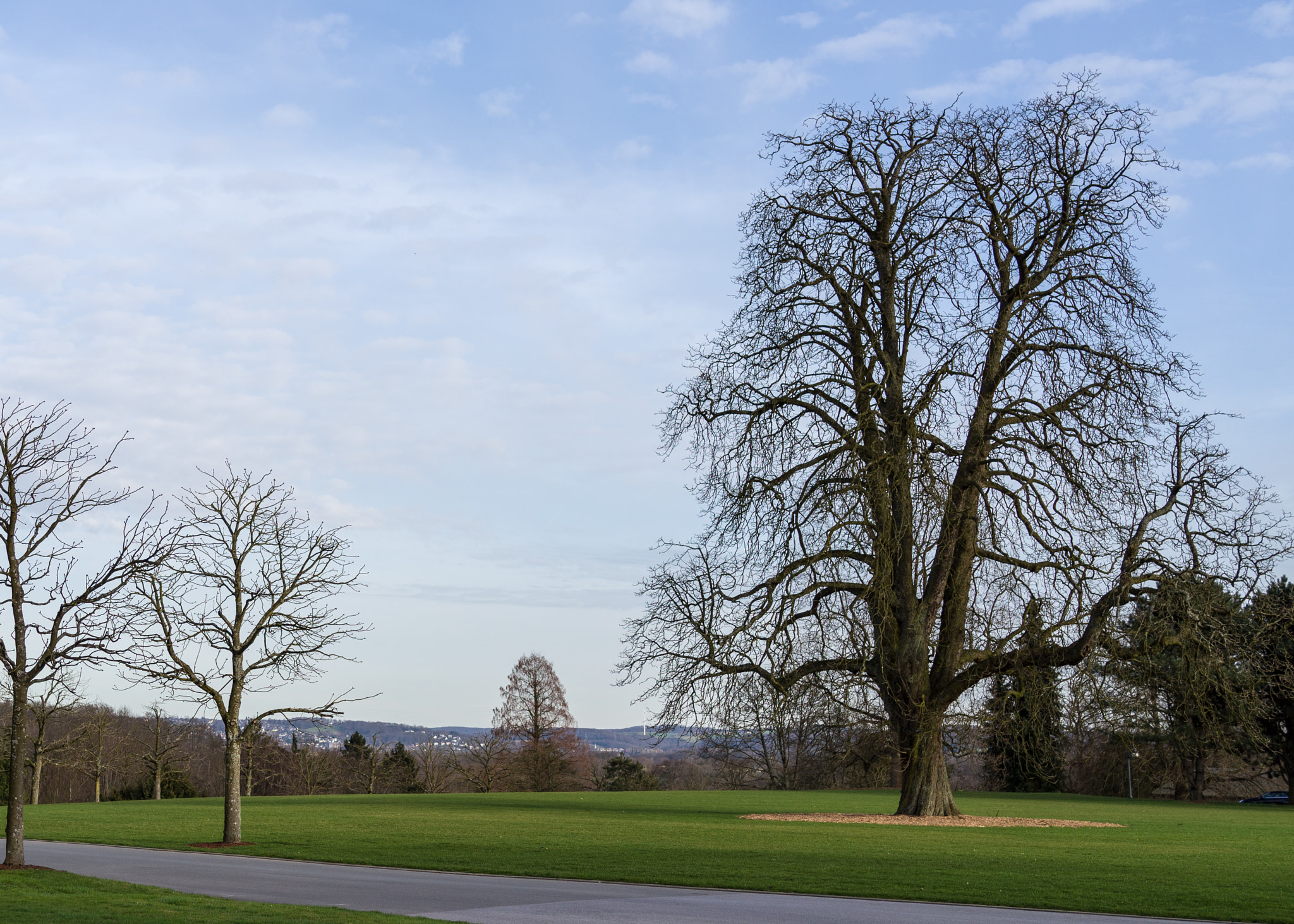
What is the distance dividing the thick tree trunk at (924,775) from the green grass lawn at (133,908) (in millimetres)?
18284

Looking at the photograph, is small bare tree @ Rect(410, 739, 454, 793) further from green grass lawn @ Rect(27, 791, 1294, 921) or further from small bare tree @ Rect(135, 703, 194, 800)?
green grass lawn @ Rect(27, 791, 1294, 921)

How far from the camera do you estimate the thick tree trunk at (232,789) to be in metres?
22.0

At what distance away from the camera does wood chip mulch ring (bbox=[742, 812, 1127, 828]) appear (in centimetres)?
2683

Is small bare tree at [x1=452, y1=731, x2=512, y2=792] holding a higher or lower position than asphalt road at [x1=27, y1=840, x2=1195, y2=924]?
lower

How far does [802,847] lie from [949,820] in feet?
25.2

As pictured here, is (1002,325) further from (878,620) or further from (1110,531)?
(878,620)

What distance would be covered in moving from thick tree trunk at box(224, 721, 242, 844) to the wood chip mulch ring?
1390 centimetres

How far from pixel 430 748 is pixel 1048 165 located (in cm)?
5427

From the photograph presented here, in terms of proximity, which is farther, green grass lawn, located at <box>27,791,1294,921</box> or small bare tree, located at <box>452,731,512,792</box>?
small bare tree, located at <box>452,731,512,792</box>

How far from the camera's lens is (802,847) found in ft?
69.2

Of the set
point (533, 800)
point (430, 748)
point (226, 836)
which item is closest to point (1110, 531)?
point (226, 836)

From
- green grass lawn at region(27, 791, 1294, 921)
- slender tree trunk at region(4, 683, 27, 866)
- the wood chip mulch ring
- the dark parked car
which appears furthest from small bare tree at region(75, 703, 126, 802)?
the dark parked car

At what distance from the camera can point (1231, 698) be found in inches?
936

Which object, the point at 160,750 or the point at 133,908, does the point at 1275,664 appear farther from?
the point at 160,750
